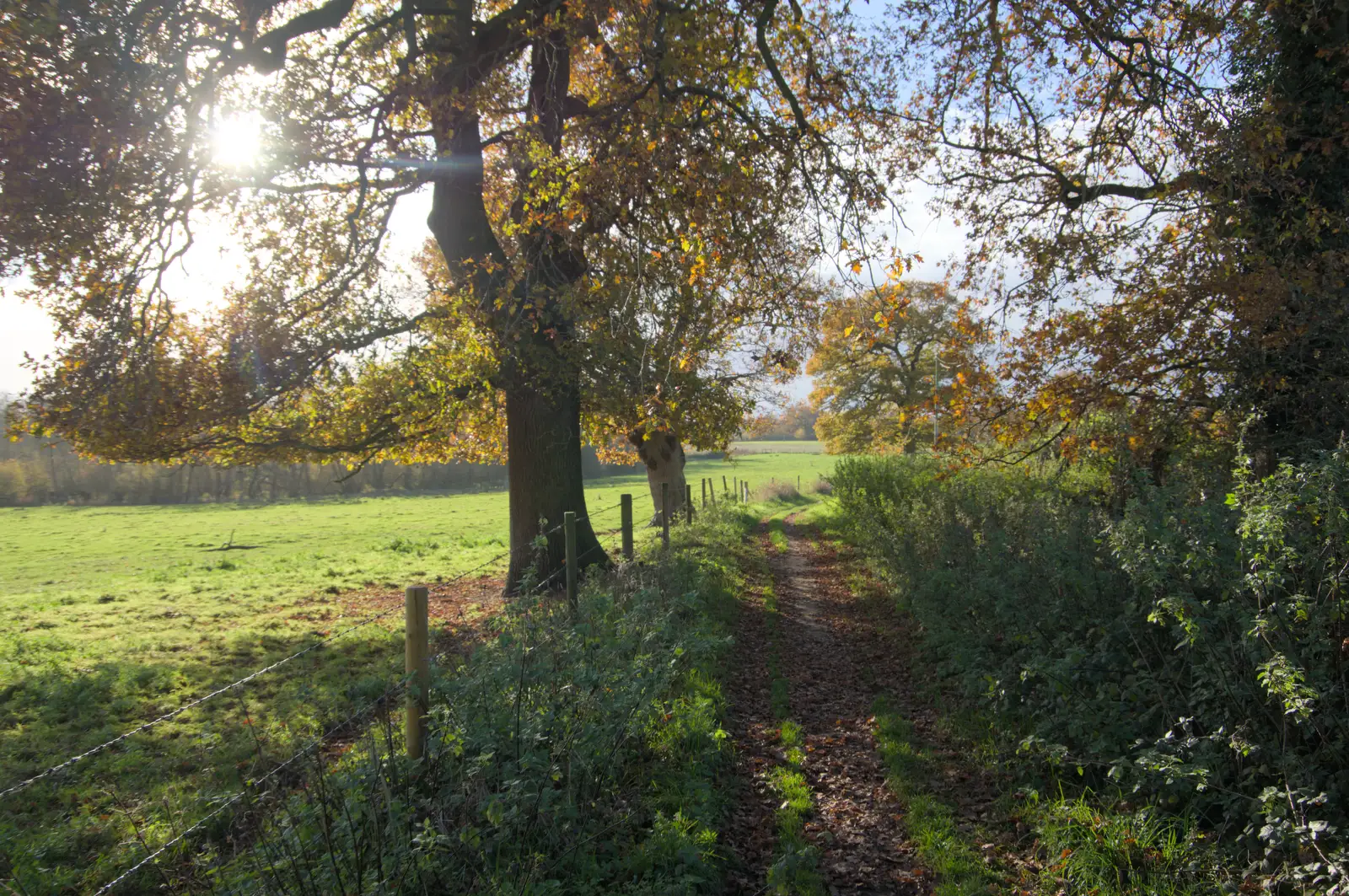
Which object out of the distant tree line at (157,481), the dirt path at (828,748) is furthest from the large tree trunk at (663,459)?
the distant tree line at (157,481)

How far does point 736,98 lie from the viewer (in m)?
7.84

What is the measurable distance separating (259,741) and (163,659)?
8.04m

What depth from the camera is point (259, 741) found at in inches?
148

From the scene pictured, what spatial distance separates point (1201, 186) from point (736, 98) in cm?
547

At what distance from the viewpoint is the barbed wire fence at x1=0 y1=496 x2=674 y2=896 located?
3230 millimetres

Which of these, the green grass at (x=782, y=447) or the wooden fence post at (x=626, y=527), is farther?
the green grass at (x=782, y=447)

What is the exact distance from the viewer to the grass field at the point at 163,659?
209 inches

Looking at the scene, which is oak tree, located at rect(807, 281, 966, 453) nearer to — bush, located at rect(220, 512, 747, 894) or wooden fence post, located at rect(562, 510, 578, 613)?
wooden fence post, located at rect(562, 510, 578, 613)

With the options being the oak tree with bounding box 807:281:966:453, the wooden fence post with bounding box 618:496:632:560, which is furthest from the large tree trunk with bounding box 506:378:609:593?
the oak tree with bounding box 807:281:966:453

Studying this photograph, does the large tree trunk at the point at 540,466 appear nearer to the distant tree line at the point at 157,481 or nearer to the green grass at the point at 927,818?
the green grass at the point at 927,818

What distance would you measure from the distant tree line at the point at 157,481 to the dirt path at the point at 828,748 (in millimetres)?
26654

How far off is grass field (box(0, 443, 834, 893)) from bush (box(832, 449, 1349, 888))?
4.78 meters

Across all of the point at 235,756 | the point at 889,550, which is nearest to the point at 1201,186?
the point at 889,550

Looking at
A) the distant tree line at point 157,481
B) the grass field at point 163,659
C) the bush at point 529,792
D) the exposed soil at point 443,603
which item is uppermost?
the distant tree line at point 157,481
